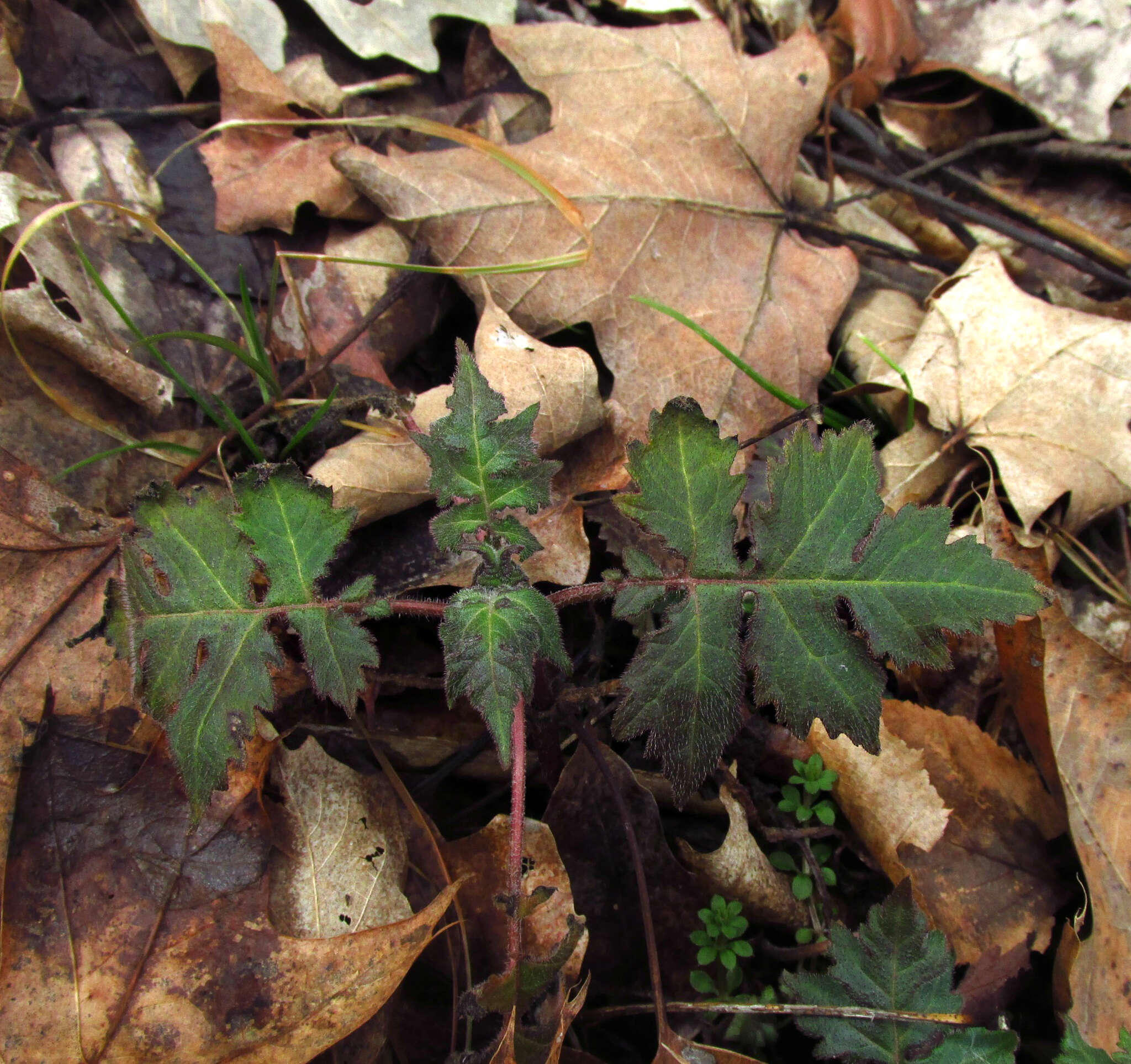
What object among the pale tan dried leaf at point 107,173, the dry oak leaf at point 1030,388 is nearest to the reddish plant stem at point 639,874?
the dry oak leaf at point 1030,388

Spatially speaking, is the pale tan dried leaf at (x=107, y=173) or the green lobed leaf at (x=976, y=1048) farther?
the pale tan dried leaf at (x=107, y=173)

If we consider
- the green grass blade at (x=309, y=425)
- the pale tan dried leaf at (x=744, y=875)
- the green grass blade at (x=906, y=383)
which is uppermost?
the green grass blade at (x=906, y=383)

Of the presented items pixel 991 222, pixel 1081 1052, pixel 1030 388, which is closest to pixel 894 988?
pixel 1081 1052

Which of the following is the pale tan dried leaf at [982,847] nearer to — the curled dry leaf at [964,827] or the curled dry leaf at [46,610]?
the curled dry leaf at [964,827]

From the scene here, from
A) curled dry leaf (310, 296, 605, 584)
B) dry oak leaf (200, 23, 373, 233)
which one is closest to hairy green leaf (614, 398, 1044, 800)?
curled dry leaf (310, 296, 605, 584)

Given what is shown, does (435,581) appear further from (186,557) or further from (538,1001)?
(538,1001)

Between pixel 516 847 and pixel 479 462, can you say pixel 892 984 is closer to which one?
pixel 516 847

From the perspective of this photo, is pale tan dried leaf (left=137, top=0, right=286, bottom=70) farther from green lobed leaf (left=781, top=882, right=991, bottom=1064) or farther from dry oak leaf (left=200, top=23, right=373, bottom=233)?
green lobed leaf (left=781, top=882, right=991, bottom=1064)
